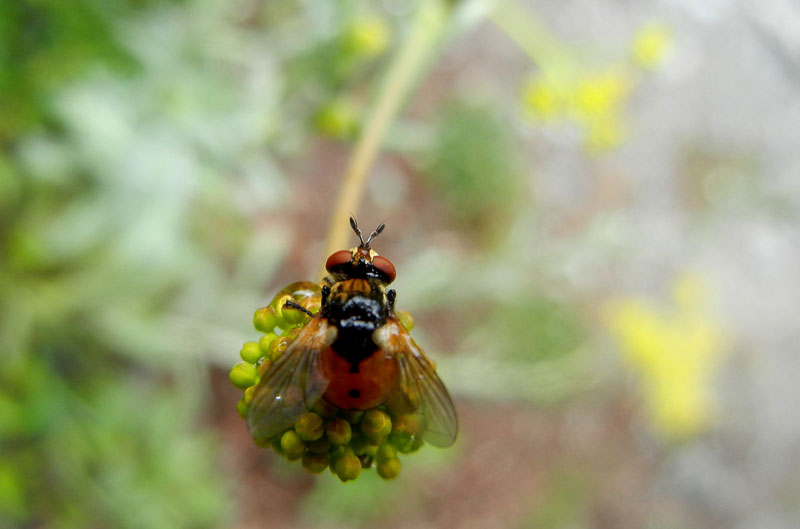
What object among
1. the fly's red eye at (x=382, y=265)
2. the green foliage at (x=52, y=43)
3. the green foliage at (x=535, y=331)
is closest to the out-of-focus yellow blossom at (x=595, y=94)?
the fly's red eye at (x=382, y=265)

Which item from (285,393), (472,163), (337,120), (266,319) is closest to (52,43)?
(337,120)

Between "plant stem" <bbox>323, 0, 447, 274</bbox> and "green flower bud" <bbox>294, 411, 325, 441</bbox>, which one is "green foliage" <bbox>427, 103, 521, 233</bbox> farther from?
"green flower bud" <bbox>294, 411, 325, 441</bbox>

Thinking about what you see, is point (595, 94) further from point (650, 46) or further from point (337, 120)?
point (337, 120)

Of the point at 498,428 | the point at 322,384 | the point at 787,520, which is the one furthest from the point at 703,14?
the point at 322,384

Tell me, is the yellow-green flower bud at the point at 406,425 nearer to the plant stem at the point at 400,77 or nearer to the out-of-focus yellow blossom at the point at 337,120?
the plant stem at the point at 400,77

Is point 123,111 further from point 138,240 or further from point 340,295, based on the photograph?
point 340,295

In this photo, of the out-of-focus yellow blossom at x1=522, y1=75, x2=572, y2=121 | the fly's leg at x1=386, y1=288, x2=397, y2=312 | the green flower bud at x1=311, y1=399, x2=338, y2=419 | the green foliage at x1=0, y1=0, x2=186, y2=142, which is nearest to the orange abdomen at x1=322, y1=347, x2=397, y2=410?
the green flower bud at x1=311, y1=399, x2=338, y2=419
